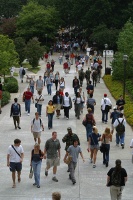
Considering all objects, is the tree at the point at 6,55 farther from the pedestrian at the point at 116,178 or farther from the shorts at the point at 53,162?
the pedestrian at the point at 116,178

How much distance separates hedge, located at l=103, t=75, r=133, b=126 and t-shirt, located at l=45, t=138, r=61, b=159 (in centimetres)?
833

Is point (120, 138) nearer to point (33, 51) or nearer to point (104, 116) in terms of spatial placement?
point (104, 116)

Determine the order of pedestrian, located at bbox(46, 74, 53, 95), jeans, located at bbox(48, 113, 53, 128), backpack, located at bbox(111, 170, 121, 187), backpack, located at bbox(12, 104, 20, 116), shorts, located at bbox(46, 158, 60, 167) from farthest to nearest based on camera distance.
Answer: pedestrian, located at bbox(46, 74, 53, 95) → jeans, located at bbox(48, 113, 53, 128) → backpack, located at bbox(12, 104, 20, 116) → shorts, located at bbox(46, 158, 60, 167) → backpack, located at bbox(111, 170, 121, 187)

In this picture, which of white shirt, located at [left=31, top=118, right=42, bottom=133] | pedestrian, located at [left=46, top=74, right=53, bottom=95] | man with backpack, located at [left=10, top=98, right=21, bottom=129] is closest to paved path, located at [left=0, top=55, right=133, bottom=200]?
man with backpack, located at [left=10, top=98, right=21, bottom=129]

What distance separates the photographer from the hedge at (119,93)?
77.6ft

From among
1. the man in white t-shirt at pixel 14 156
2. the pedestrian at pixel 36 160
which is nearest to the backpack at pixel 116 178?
the pedestrian at pixel 36 160

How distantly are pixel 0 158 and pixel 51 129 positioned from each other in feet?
15.6

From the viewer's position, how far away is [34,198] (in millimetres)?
13047

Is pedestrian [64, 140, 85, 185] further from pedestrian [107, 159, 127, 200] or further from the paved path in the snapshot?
pedestrian [107, 159, 127, 200]

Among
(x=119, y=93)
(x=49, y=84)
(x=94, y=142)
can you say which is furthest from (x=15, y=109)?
(x=119, y=93)

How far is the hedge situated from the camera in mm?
23656

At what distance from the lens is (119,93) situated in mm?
30297

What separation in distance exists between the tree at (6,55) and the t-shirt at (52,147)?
69.8 ft

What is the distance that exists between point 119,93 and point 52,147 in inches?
655
